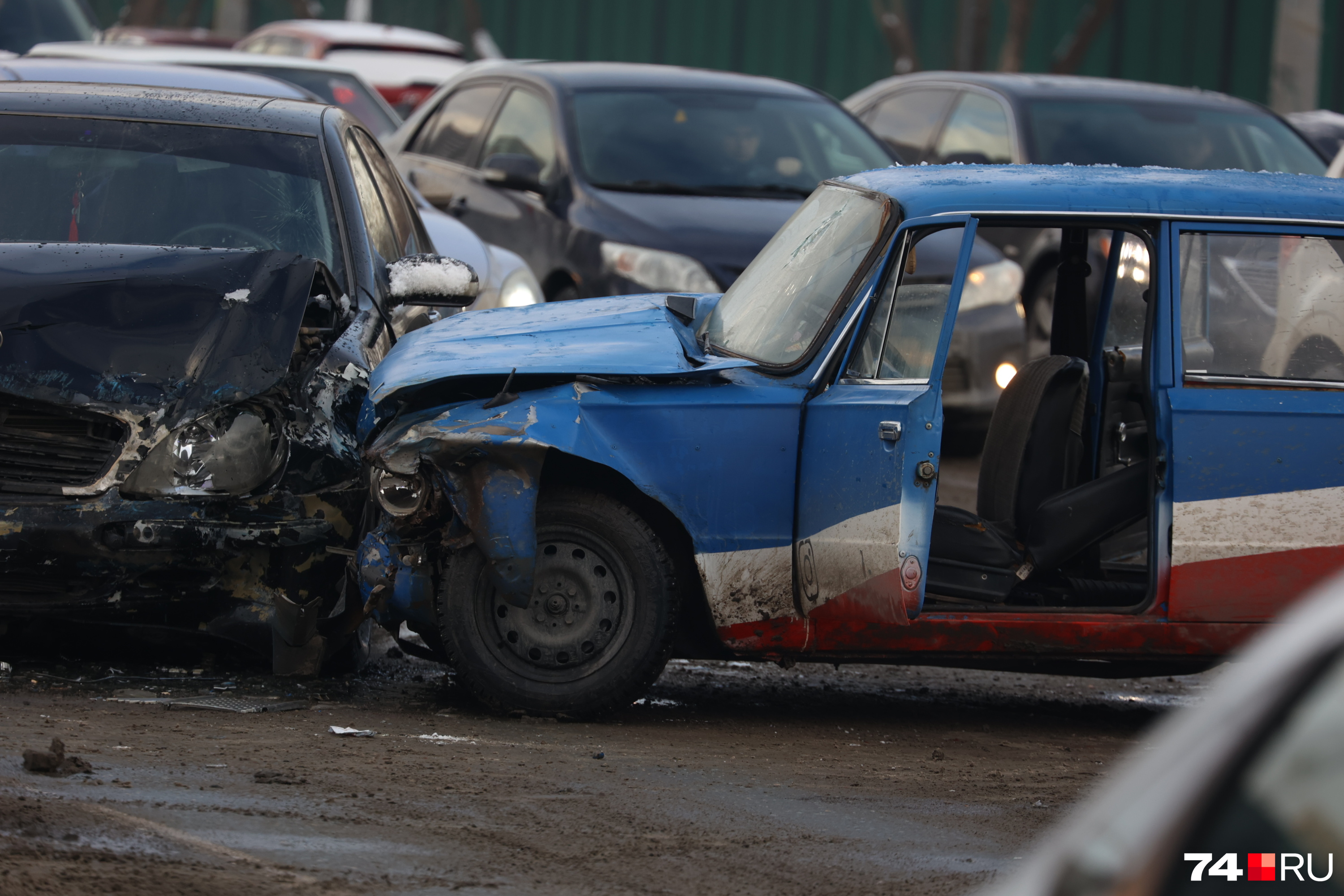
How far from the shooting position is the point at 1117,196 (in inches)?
200

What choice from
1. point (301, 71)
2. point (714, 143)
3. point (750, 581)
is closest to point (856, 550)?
point (750, 581)

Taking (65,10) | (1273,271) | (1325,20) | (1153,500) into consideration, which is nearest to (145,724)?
(1153,500)

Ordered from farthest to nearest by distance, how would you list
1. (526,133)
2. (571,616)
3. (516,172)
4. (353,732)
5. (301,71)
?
1. (301,71)
2. (526,133)
3. (516,172)
4. (571,616)
5. (353,732)

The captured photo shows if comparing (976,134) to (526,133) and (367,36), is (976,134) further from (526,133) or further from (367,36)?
(367,36)

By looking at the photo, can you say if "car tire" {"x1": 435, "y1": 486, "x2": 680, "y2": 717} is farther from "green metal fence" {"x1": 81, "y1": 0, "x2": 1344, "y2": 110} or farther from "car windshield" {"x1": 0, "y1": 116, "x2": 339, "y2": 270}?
"green metal fence" {"x1": 81, "y1": 0, "x2": 1344, "y2": 110}

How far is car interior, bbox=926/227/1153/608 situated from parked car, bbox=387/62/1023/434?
2.34 m

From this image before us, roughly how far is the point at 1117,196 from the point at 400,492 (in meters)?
2.30

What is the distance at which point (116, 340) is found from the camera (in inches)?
196

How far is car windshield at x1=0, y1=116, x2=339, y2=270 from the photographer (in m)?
5.73

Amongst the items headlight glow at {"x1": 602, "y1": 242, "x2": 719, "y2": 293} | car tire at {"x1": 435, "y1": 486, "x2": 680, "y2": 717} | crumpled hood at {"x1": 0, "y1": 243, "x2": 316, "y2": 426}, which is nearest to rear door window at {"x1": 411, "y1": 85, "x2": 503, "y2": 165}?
headlight glow at {"x1": 602, "y1": 242, "x2": 719, "y2": 293}

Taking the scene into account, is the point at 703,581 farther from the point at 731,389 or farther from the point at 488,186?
the point at 488,186

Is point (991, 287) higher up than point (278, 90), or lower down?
lower down

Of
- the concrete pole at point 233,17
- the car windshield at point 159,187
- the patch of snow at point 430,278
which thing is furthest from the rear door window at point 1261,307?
the concrete pole at point 233,17

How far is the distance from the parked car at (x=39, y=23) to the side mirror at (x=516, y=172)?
583 centimetres
